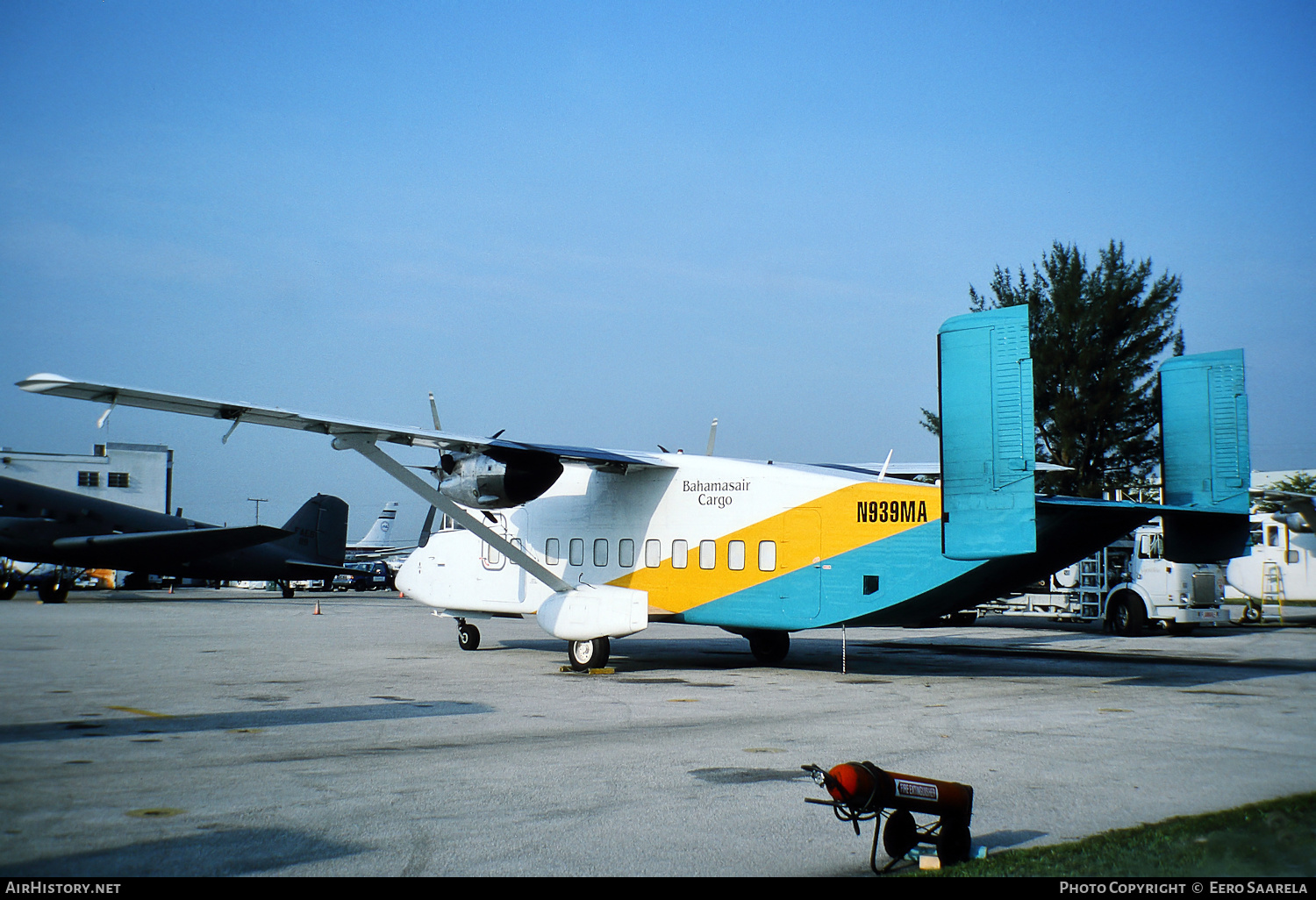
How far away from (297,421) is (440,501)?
253 centimetres

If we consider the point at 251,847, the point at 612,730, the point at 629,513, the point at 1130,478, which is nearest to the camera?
the point at 251,847

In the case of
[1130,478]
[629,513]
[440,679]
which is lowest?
[440,679]

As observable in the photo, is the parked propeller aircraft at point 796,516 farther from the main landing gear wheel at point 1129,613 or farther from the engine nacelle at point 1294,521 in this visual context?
the engine nacelle at point 1294,521

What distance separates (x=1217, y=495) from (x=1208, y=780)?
248 inches

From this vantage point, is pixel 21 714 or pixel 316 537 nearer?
pixel 21 714

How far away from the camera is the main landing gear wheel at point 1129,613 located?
23328 mm

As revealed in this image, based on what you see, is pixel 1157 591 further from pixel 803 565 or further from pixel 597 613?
pixel 597 613

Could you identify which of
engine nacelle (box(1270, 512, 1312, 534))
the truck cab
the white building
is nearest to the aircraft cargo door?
the truck cab

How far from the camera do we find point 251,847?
5293 millimetres

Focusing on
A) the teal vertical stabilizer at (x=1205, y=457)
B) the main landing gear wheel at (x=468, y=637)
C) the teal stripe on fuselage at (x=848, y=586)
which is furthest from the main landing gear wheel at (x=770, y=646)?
the teal vertical stabilizer at (x=1205, y=457)

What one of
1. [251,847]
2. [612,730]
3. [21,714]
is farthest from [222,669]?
[251,847]

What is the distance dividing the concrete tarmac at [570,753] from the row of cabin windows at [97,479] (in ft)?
157

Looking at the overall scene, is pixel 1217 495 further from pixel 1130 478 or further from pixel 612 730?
pixel 1130 478
